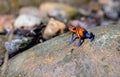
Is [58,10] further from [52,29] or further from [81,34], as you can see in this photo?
[81,34]

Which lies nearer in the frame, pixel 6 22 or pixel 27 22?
pixel 27 22

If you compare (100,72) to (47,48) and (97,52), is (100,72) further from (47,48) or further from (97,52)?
(47,48)

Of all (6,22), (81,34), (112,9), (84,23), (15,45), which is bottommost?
(112,9)

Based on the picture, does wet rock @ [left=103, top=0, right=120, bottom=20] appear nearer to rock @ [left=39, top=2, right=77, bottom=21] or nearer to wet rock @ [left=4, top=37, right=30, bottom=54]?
rock @ [left=39, top=2, right=77, bottom=21]

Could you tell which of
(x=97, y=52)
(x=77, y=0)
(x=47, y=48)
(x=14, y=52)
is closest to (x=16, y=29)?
(x=14, y=52)

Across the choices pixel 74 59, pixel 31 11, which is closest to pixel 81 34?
pixel 74 59

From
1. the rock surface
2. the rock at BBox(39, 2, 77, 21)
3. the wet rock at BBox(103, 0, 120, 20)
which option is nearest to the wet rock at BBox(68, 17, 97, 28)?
the rock at BBox(39, 2, 77, 21)
